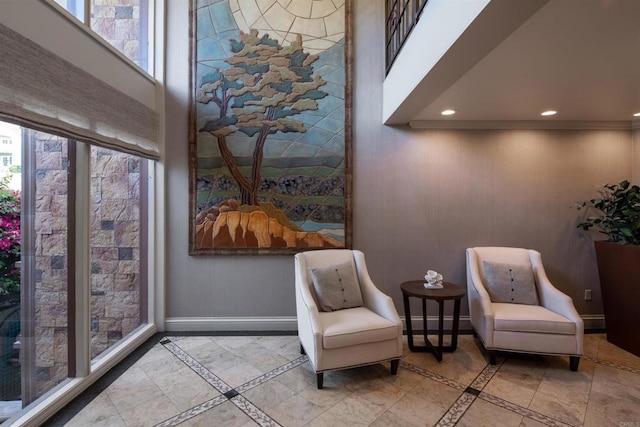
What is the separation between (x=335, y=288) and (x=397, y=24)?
2577 mm

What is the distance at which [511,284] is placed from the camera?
9.64 ft

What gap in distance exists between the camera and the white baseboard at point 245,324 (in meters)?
3.32

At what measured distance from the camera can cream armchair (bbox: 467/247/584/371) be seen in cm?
250

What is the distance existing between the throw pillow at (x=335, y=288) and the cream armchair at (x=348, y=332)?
4 cm

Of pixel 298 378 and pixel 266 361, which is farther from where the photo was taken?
pixel 266 361

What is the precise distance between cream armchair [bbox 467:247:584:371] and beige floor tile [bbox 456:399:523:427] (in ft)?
2.11

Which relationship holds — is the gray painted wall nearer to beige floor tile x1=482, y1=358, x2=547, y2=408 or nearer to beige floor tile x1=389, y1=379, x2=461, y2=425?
beige floor tile x1=482, y1=358, x2=547, y2=408

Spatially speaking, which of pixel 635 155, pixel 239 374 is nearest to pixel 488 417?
pixel 239 374

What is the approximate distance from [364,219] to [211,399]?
2169 millimetres

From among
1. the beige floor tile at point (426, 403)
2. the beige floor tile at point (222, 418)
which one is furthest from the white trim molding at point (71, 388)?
the beige floor tile at point (426, 403)

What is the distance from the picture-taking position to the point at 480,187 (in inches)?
134

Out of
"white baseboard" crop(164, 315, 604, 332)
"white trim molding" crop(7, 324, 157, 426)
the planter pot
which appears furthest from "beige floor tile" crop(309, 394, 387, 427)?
the planter pot

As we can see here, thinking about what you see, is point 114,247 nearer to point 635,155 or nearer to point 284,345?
point 284,345

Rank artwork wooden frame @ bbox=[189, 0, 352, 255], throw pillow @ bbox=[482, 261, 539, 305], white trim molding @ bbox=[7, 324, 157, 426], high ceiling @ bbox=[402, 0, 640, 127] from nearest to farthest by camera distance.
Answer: high ceiling @ bbox=[402, 0, 640, 127] → white trim molding @ bbox=[7, 324, 157, 426] → throw pillow @ bbox=[482, 261, 539, 305] → artwork wooden frame @ bbox=[189, 0, 352, 255]
